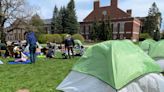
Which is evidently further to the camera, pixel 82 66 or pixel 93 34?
pixel 93 34

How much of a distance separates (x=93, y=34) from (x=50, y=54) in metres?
52.2

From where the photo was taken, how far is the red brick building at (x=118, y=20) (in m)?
72.5

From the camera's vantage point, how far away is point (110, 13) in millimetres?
76312

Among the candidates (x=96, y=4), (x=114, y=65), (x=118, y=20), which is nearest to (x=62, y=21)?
(x=96, y=4)

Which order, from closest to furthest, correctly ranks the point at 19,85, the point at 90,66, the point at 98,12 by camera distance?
the point at 90,66
the point at 19,85
the point at 98,12

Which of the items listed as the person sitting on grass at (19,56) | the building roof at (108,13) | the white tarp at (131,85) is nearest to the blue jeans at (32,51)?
the person sitting on grass at (19,56)

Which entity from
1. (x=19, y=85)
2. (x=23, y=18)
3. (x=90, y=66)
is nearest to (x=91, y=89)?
(x=90, y=66)

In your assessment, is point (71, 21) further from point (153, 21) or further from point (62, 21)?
point (153, 21)

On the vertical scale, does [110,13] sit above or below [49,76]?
above

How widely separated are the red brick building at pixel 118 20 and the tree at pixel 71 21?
8.73m

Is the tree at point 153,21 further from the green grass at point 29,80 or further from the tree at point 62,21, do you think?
the green grass at point 29,80

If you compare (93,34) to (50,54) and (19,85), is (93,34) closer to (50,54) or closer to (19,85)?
(50,54)

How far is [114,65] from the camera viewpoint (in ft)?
17.9

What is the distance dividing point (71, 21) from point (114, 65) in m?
64.9
